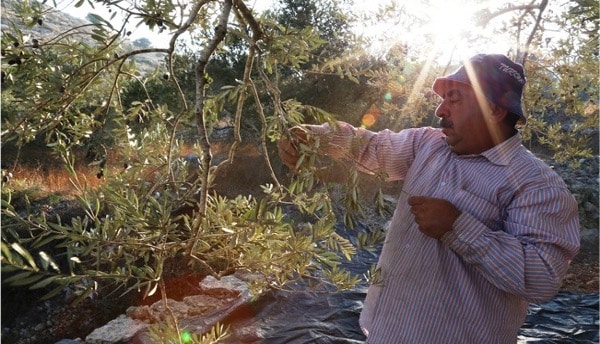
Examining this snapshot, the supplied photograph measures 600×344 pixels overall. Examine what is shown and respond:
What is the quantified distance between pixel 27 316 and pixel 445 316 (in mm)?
5769

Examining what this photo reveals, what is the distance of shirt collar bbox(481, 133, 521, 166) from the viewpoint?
1.94 m

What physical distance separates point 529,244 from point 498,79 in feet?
2.58

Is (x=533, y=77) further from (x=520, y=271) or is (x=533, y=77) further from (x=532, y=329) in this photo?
(x=532, y=329)

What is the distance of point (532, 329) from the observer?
16.2ft

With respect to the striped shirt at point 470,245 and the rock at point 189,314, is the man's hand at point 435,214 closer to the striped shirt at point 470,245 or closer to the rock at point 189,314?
the striped shirt at point 470,245

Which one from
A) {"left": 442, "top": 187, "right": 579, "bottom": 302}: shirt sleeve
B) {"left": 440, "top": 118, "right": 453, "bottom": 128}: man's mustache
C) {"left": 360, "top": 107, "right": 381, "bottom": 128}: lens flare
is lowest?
{"left": 360, "top": 107, "right": 381, "bottom": 128}: lens flare

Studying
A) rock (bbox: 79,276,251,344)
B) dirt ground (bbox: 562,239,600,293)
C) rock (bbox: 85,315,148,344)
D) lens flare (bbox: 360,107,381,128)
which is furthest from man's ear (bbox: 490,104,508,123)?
lens flare (bbox: 360,107,381,128)

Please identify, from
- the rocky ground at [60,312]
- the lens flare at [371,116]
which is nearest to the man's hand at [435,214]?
the rocky ground at [60,312]

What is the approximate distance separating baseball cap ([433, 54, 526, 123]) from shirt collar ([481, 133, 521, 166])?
125 millimetres

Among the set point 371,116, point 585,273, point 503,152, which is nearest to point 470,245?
point 503,152

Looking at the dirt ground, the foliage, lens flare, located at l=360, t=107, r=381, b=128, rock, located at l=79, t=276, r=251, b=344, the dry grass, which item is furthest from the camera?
lens flare, located at l=360, t=107, r=381, b=128

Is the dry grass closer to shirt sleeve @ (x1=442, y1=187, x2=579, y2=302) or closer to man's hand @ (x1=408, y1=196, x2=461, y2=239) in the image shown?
man's hand @ (x1=408, y1=196, x2=461, y2=239)

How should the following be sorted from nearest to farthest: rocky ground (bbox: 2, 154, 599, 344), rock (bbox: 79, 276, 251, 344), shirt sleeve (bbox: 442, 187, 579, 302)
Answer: shirt sleeve (bbox: 442, 187, 579, 302)
rock (bbox: 79, 276, 251, 344)
rocky ground (bbox: 2, 154, 599, 344)

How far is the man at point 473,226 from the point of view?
1643mm
